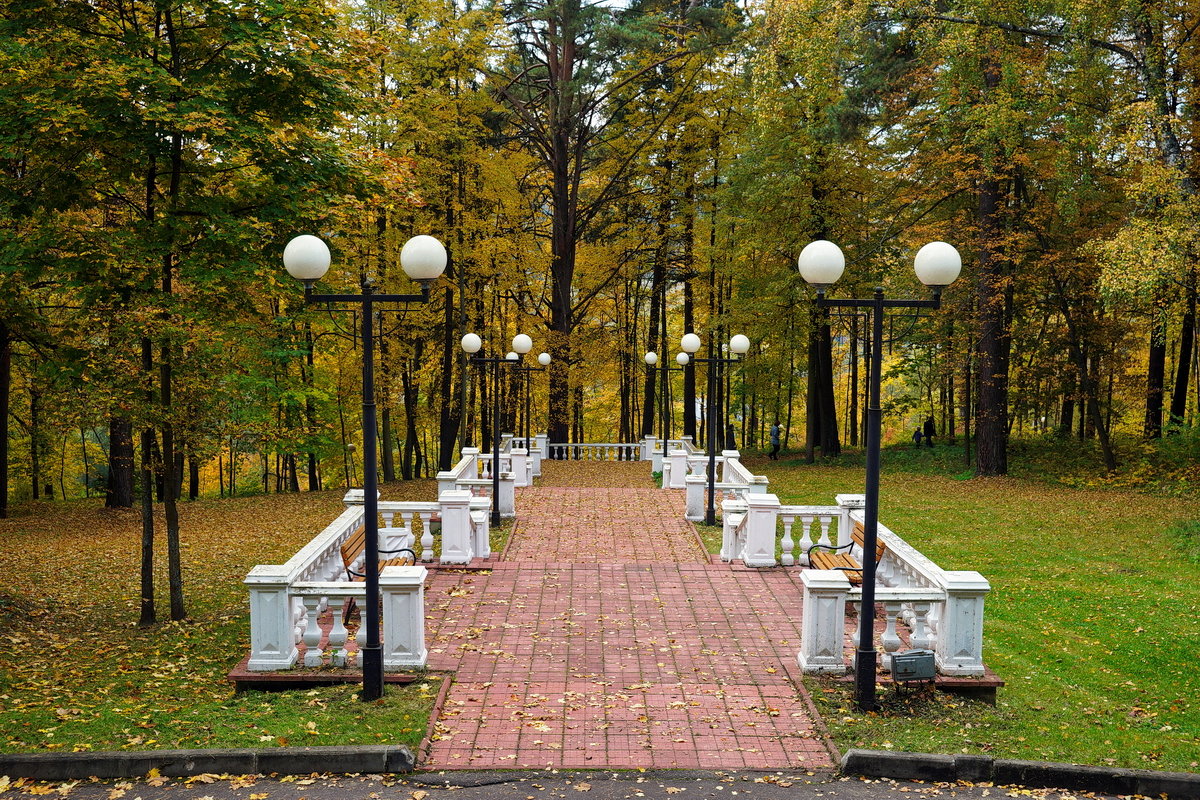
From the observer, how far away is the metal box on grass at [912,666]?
6723 mm

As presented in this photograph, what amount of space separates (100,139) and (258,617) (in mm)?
4878

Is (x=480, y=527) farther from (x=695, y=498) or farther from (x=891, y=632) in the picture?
(x=891, y=632)

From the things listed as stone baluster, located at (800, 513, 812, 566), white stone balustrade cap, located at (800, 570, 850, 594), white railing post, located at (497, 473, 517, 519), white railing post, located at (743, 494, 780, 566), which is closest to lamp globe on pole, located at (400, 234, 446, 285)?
white stone balustrade cap, located at (800, 570, 850, 594)

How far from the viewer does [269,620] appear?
7055 mm

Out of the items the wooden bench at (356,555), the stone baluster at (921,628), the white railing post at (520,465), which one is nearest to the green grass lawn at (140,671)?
the wooden bench at (356,555)

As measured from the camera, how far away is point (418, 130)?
65.6ft

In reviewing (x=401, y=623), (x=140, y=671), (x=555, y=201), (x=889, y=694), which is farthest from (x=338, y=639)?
(x=555, y=201)

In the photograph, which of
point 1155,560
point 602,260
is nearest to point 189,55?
point 1155,560

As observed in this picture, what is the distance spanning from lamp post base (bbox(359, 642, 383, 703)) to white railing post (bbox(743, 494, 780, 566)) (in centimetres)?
583

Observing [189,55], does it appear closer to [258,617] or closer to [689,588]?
[258,617]

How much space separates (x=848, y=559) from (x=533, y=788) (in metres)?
5.12

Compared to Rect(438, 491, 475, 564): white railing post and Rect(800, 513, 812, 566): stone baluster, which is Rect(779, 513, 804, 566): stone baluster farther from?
Rect(438, 491, 475, 564): white railing post

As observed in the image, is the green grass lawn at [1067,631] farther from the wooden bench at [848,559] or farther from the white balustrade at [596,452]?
the white balustrade at [596,452]

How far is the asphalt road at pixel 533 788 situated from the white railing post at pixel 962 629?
1472mm
